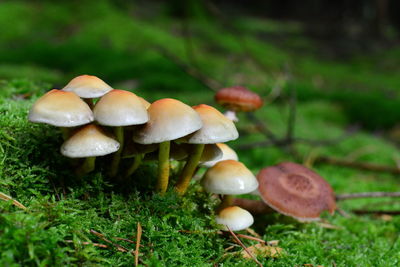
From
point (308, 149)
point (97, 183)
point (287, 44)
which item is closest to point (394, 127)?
point (308, 149)

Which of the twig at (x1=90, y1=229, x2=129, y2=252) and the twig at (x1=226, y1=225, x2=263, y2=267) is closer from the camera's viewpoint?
the twig at (x1=90, y1=229, x2=129, y2=252)

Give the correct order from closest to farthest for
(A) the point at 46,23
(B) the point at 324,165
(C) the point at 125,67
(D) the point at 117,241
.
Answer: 1. (D) the point at 117,241
2. (B) the point at 324,165
3. (C) the point at 125,67
4. (A) the point at 46,23

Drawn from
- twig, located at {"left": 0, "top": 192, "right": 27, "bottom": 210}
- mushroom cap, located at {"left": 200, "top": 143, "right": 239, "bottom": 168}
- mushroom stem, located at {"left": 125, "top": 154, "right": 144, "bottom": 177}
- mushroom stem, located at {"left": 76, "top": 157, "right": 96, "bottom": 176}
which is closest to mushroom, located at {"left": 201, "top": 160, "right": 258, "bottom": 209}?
mushroom cap, located at {"left": 200, "top": 143, "right": 239, "bottom": 168}

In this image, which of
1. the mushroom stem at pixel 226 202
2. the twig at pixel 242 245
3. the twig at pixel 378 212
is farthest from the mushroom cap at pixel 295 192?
the twig at pixel 378 212

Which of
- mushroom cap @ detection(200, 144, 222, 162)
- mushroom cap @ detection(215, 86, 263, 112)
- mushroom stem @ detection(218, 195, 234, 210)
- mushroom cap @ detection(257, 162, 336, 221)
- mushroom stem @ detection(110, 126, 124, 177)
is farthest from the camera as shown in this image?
mushroom cap @ detection(215, 86, 263, 112)

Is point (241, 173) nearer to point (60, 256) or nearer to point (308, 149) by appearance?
point (60, 256)

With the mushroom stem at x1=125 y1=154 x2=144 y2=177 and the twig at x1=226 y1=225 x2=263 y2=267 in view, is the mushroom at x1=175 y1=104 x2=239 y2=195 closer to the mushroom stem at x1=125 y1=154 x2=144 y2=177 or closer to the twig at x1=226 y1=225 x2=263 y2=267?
the mushroom stem at x1=125 y1=154 x2=144 y2=177

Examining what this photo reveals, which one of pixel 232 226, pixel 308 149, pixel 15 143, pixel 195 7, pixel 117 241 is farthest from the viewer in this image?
pixel 195 7
